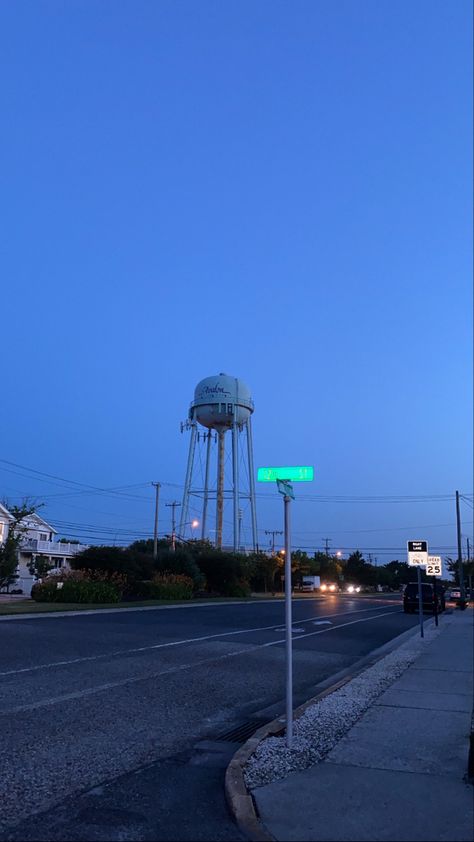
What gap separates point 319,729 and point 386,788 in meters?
2.26

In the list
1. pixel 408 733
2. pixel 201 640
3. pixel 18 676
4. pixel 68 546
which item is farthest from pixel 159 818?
pixel 68 546

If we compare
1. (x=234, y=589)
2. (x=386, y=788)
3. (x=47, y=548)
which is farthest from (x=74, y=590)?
(x=47, y=548)

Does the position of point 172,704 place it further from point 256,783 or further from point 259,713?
point 256,783

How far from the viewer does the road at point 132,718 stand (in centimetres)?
508

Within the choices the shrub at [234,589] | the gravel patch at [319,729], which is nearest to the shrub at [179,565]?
the shrub at [234,589]

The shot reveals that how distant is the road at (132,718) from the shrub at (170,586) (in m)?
21.2

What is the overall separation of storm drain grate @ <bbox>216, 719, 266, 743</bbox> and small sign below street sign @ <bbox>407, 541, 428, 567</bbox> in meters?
10.6

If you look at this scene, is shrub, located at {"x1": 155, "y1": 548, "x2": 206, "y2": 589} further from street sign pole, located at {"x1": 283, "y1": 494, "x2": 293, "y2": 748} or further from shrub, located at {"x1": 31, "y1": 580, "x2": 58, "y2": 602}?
street sign pole, located at {"x1": 283, "y1": 494, "x2": 293, "y2": 748}

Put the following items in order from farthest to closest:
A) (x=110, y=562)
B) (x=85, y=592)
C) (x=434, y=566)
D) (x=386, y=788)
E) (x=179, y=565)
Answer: (x=179, y=565), (x=110, y=562), (x=85, y=592), (x=434, y=566), (x=386, y=788)

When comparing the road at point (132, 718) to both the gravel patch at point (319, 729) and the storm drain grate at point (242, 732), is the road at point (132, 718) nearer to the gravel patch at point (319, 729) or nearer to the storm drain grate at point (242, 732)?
the storm drain grate at point (242, 732)

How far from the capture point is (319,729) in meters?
7.50

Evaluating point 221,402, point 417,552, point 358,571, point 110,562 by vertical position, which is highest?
point 221,402

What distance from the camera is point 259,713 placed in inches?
356

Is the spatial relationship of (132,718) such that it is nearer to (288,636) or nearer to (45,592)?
(288,636)
